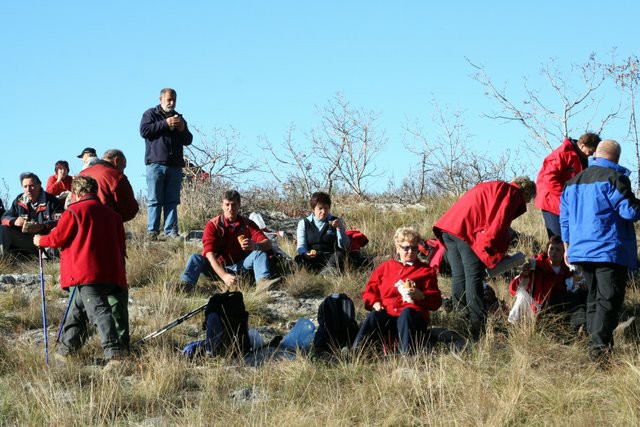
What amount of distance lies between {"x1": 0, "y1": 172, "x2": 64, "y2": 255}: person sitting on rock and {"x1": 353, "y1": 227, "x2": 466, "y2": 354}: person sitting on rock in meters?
5.03

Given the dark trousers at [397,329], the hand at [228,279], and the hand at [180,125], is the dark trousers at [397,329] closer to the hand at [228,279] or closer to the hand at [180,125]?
the hand at [228,279]

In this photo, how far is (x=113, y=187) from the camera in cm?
888

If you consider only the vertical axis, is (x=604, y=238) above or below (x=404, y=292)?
above

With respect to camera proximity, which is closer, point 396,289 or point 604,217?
point 604,217

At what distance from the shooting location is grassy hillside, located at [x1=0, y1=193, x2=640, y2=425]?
6.28m

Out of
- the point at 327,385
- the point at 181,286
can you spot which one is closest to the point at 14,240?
the point at 181,286

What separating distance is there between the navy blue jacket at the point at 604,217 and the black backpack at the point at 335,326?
1865mm

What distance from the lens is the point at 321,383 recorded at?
6988mm

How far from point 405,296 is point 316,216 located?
10.6 ft

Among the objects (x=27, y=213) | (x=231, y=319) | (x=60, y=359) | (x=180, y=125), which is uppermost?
(x=180, y=125)

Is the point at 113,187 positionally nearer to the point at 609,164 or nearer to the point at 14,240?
the point at 14,240

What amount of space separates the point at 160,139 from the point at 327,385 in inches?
234

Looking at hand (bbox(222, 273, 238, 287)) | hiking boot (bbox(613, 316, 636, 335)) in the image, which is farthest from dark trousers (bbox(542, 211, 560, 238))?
hand (bbox(222, 273, 238, 287))

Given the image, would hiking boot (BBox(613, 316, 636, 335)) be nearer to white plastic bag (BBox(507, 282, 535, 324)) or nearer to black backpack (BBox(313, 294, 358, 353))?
white plastic bag (BBox(507, 282, 535, 324))
